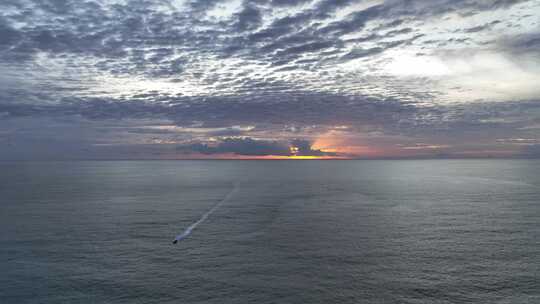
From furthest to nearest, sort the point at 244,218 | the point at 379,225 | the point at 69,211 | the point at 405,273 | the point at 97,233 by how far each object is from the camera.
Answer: the point at 69,211
the point at 244,218
the point at 379,225
the point at 97,233
the point at 405,273

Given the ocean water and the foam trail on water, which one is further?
the foam trail on water

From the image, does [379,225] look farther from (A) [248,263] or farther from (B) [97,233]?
(B) [97,233]

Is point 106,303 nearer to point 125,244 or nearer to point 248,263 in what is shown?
point 248,263

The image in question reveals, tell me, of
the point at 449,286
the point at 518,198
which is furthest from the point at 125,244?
the point at 518,198

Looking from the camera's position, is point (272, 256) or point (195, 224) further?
point (195, 224)

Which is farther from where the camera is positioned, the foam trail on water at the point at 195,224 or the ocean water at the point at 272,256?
the foam trail on water at the point at 195,224

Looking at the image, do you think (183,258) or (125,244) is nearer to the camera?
(183,258)

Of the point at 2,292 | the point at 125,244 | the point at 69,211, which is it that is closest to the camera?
the point at 2,292

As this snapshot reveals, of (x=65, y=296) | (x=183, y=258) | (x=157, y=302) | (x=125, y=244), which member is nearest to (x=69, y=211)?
(x=125, y=244)

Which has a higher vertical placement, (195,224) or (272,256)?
(272,256)
